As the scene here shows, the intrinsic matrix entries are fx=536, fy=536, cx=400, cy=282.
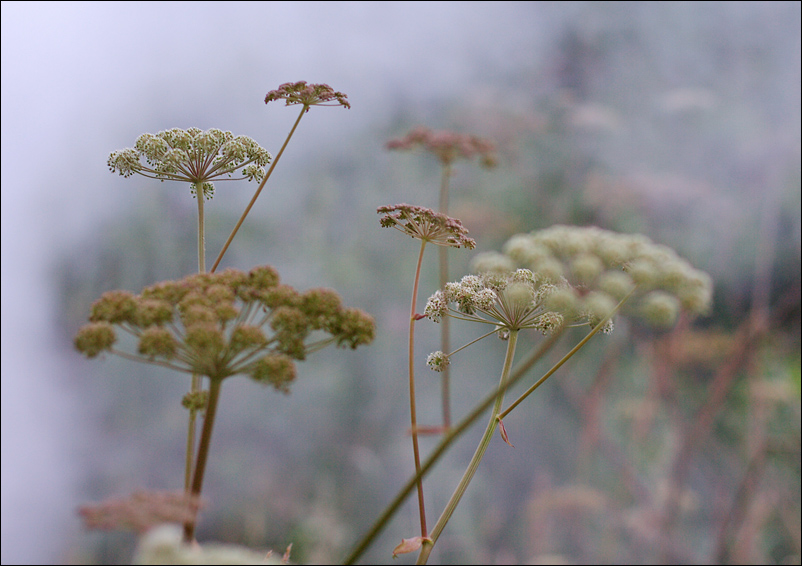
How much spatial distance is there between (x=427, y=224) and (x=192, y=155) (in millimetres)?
261

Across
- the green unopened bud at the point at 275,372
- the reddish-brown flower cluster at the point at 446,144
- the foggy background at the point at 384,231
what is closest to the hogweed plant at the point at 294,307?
the green unopened bud at the point at 275,372

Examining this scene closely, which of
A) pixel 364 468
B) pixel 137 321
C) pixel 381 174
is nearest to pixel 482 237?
pixel 381 174

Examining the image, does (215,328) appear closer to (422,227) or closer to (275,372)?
(275,372)

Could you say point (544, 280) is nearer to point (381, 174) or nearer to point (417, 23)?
point (381, 174)

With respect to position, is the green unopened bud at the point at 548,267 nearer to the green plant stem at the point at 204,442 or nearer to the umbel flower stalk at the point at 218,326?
the umbel flower stalk at the point at 218,326

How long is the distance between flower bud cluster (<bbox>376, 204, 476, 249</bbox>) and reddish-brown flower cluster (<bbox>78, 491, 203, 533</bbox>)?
0.32 m

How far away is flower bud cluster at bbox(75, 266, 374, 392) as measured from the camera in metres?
0.40

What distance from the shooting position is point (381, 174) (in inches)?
104

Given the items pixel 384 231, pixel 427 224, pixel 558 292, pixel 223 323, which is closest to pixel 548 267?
pixel 558 292

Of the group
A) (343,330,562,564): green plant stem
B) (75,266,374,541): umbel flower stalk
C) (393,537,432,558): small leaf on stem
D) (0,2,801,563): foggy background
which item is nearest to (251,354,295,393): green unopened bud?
(75,266,374,541): umbel flower stalk

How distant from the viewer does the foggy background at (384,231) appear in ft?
6.75

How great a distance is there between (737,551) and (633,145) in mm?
1906

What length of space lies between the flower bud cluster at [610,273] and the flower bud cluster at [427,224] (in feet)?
0.16

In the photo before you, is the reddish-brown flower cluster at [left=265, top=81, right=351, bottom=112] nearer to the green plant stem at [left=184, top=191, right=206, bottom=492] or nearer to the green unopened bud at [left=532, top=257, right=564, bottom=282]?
the green plant stem at [left=184, top=191, right=206, bottom=492]
